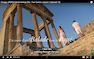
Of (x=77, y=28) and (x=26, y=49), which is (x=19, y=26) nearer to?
(x=26, y=49)

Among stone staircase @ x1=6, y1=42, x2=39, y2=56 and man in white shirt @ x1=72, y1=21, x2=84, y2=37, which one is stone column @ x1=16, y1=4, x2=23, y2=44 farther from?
man in white shirt @ x1=72, y1=21, x2=84, y2=37

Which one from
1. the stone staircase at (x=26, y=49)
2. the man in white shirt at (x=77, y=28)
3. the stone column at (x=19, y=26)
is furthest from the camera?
the stone column at (x=19, y=26)

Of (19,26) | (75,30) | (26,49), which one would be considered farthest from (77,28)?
(19,26)

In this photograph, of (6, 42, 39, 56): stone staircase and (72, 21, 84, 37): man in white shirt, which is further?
(72, 21, 84, 37): man in white shirt

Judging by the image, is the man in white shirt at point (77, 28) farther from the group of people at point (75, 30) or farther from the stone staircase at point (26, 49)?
the stone staircase at point (26, 49)

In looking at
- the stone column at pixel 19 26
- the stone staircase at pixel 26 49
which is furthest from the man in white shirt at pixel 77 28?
the stone column at pixel 19 26

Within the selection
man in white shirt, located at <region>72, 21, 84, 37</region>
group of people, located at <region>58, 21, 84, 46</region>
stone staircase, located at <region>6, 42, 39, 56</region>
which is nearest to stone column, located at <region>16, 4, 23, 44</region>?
stone staircase, located at <region>6, 42, 39, 56</region>

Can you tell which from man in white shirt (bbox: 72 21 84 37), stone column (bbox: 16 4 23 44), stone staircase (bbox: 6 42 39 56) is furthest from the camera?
stone column (bbox: 16 4 23 44)

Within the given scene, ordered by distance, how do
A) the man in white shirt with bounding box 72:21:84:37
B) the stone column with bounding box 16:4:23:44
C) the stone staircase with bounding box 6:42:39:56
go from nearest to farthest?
the stone staircase with bounding box 6:42:39:56 → the man in white shirt with bounding box 72:21:84:37 → the stone column with bounding box 16:4:23:44

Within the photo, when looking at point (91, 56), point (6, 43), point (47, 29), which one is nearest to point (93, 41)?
point (91, 56)

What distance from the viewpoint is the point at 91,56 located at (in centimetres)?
512

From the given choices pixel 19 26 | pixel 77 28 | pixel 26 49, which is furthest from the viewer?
pixel 19 26

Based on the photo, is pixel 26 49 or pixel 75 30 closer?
pixel 26 49

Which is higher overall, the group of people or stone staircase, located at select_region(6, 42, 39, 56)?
the group of people
